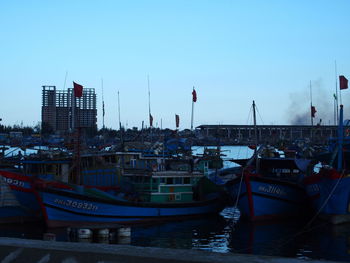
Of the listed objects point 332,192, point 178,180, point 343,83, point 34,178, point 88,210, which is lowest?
point 88,210

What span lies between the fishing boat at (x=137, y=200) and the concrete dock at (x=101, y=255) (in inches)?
704

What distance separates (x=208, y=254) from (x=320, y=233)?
65.5 feet

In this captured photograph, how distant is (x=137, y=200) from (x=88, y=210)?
3.53 meters

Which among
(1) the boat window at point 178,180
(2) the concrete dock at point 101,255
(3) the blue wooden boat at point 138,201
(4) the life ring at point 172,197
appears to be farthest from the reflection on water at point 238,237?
(2) the concrete dock at point 101,255

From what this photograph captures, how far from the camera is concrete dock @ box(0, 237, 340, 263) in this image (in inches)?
225

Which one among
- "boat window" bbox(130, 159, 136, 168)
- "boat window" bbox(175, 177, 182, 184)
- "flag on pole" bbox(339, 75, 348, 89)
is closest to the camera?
"boat window" bbox(175, 177, 182, 184)

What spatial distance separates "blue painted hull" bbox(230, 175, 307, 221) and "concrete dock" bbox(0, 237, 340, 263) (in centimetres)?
2089

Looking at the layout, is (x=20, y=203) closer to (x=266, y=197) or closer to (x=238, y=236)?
(x=238, y=236)

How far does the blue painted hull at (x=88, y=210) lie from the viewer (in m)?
24.0

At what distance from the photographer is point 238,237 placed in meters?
23.7

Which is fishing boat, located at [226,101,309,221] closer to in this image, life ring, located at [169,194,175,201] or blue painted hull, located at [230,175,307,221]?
blue painted hull, located at [230,175,307,221]

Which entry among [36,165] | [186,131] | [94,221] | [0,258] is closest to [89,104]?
[186,131]

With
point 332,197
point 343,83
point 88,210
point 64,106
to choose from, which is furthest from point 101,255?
point 64,106

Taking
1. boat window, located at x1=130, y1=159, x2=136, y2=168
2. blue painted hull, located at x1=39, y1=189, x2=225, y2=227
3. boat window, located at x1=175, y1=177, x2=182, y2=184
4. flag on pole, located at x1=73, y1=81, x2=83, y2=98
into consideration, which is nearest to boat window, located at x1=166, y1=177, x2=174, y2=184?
boat window, located at x1=175, y1=177, x2=182, y2=184
